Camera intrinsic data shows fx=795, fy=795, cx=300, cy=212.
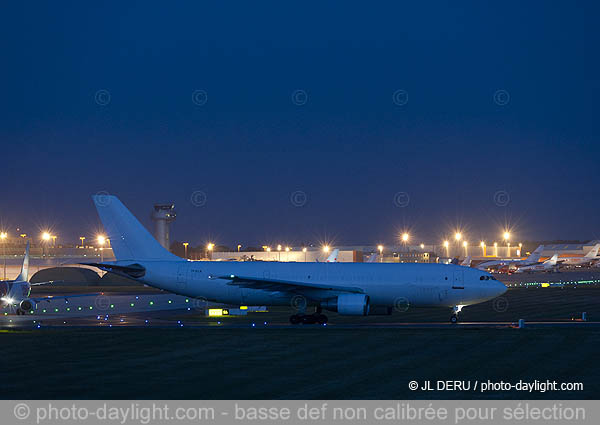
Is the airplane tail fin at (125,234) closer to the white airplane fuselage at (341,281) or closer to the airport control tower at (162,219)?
the white airplane fuselage at (341,281)

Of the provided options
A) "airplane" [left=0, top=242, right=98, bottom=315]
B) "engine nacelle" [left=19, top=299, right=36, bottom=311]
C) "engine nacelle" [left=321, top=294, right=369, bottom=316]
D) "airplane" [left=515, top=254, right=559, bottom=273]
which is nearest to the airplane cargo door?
"engine nacelle" [left=321, top=294, right=369, bottom=316]

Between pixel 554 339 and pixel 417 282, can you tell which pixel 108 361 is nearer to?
pixel 554 339

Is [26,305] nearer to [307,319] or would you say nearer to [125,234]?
[125,234]

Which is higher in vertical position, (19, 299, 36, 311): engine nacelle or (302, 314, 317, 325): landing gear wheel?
(19, 299, 36, 311): engine nacelle

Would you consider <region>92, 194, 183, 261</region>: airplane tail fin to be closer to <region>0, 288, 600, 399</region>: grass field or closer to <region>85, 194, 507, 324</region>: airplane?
<region>85, 194, 507, 324</region>: airplane

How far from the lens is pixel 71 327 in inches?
1729

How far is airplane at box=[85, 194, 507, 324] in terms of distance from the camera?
1879 inches

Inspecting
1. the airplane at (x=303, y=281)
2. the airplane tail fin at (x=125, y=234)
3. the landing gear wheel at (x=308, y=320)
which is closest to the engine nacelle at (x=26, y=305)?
the airplane tail fin at (x=125, y=234)

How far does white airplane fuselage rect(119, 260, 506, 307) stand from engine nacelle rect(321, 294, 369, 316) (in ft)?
3.57

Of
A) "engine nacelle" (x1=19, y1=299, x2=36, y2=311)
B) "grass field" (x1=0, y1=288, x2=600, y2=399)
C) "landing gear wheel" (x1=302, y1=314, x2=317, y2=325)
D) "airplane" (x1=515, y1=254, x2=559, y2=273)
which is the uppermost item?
"airplane" (x1=515, y1=254, x2=559, y2=273)

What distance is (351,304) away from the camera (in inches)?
1821

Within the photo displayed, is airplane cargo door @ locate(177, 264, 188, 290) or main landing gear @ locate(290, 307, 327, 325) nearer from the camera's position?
main landing gear @ locate(290, 307, 327, 325)

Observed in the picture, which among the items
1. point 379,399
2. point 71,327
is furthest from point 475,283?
point 379,399
